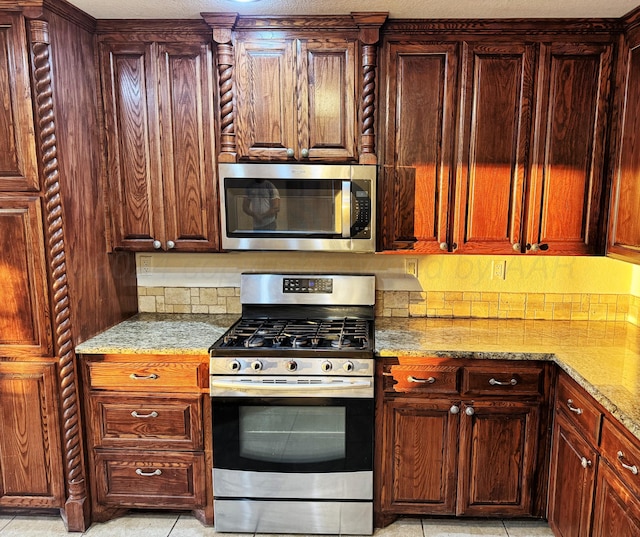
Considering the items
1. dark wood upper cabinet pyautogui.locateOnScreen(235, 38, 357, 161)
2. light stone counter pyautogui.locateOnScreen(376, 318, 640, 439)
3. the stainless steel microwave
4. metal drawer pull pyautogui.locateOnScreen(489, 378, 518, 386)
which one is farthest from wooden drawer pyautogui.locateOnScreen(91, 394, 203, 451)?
metal drawer pull pyautogui.locateOnScreen(489, 378, 518, 386)

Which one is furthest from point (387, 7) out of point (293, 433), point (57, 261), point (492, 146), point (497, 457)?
point (497, 457)

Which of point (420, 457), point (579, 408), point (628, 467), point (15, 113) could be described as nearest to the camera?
point (628, 467)

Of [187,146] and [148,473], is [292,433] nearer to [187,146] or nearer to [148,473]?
[148,473]

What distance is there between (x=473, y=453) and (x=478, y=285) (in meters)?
0.92

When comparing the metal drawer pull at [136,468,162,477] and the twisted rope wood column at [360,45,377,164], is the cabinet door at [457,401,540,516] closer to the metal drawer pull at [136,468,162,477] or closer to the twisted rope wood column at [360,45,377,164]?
the twisted rope wood column at [360,45,377,164]

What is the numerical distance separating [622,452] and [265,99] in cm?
202

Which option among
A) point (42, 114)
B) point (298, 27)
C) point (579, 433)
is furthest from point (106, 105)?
point (579, 433)

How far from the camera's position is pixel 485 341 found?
2.30 meters

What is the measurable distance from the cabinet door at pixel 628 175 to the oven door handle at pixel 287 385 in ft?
4.34

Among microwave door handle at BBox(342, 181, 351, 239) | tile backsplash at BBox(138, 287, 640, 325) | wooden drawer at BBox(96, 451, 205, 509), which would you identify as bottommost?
wooden drawer at BBox(96, 451, 205, 509)

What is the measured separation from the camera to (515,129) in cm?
232

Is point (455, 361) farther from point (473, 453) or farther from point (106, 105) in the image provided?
point (106, 105)

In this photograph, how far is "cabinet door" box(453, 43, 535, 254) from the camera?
2.29m

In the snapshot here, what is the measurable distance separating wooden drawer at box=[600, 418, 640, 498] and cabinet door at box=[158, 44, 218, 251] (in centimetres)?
187
